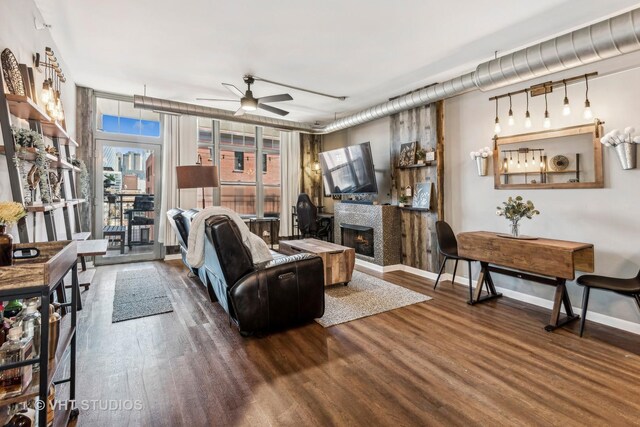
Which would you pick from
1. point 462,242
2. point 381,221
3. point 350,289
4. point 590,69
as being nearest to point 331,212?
point 381,221

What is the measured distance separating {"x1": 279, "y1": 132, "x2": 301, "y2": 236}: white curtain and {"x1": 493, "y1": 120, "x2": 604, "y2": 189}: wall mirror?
4.26m

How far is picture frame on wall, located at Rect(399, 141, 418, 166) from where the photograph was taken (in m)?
4.90

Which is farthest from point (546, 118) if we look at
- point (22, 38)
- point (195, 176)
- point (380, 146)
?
point (22, 38)

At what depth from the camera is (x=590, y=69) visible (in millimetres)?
3174

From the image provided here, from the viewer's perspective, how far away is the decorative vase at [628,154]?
2861 millimetres

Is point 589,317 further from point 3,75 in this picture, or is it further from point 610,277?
point 3,75

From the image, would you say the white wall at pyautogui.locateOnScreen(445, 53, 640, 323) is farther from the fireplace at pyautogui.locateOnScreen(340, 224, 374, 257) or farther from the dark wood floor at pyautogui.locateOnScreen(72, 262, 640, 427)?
the fireplace at pyautogui.locateOnScreen(340, 224, 374, 257)

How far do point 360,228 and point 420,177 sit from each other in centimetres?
138

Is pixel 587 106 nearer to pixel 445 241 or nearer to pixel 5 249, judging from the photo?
pixel 445 241

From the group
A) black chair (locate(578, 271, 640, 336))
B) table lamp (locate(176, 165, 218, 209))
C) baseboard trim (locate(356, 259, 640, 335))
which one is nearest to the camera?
black chair (locate(578, 271, 640, 336))

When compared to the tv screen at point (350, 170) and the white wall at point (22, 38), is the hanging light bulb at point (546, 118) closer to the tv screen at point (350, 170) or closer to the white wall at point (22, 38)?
the tv screen at point (350, 170)

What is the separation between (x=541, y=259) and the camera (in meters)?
3.03

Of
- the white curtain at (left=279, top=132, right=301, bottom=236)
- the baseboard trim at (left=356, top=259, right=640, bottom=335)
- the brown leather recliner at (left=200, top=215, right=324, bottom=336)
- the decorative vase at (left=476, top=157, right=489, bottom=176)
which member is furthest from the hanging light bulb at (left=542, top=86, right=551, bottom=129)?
the white curtain at (left=279, top=132, right=301, bottom=236)

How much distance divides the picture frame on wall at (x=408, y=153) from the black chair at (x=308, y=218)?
6.69ft
